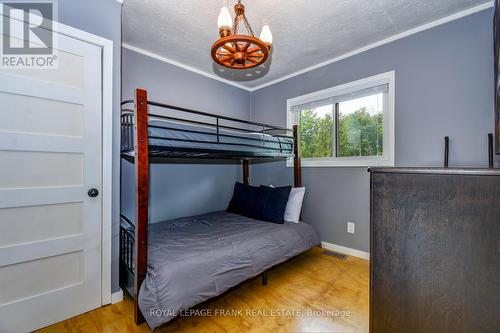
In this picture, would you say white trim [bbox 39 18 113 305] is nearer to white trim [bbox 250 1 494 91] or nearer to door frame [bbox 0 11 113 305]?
door frame [bbox 0 11 113 305]

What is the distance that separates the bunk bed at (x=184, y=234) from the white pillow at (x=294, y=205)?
12cm

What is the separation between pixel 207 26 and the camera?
2.17m

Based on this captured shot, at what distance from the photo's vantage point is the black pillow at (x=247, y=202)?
109 inches

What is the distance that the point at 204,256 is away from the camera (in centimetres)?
165

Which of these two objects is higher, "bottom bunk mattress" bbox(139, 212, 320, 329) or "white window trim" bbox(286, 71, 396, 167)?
"white window trim" bbox(286, 71, 396, 167)

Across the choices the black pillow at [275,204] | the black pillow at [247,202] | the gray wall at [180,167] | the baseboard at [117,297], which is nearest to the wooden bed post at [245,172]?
the gray wall at [180,167]

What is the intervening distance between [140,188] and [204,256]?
643 millimetres

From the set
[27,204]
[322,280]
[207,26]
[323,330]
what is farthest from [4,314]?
[207,26]

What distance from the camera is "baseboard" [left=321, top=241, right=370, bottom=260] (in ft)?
8.41

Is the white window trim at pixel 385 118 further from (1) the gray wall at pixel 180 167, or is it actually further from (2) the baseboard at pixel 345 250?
(1) the gray wall at pixel 180 167

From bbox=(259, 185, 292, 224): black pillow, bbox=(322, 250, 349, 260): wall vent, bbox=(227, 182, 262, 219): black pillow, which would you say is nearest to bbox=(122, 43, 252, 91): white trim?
bbox=(227, 182, 262, 219): black pillow

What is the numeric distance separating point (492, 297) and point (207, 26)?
2.53m

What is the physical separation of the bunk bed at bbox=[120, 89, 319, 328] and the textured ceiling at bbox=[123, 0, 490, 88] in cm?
78

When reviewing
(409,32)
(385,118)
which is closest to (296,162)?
(385,118)
